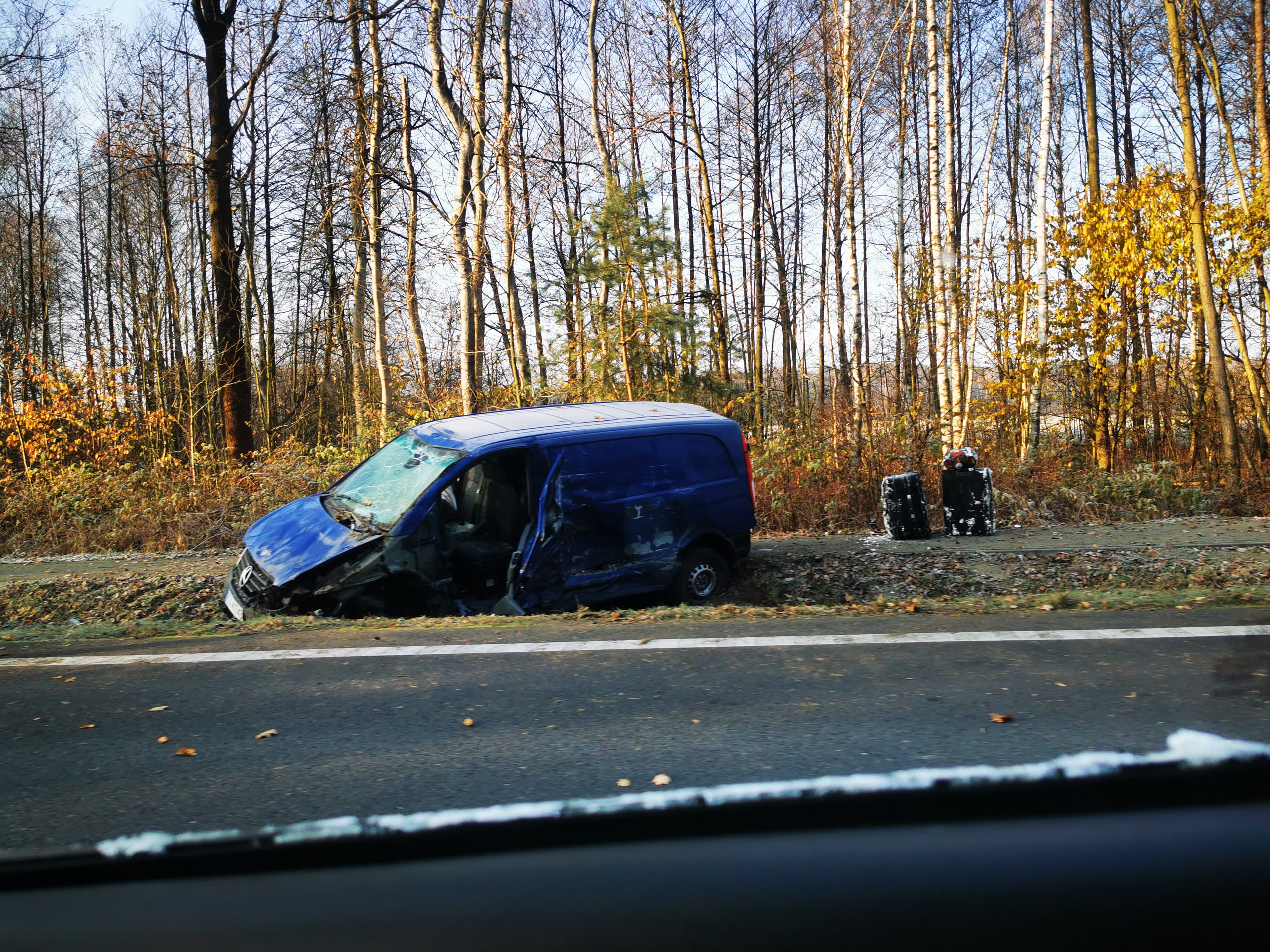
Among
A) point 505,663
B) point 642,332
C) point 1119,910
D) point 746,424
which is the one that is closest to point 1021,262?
point 746,424

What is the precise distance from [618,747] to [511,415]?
5160 millimetres

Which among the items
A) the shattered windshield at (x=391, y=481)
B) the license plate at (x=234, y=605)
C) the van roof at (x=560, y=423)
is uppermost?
the van roof at (x=560, y=423)

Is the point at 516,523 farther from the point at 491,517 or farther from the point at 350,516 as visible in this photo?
the point at 350,516

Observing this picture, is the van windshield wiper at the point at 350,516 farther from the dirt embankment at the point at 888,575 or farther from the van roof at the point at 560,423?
the dirt embankment at the point at 888,575

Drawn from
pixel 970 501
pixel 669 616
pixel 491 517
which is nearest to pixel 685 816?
pixel 669 616

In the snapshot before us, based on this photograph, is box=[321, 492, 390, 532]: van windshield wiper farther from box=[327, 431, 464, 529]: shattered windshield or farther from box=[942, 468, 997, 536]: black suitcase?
box=[942, 468, 997, 536]: black suitcase

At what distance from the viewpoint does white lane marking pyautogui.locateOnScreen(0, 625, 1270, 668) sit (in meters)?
4.57

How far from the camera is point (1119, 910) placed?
1644 millimetres

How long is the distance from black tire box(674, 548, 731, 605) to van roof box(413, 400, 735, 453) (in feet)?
3.78

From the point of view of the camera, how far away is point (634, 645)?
4.79 metres

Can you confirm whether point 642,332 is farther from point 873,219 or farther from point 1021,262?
point 873,219

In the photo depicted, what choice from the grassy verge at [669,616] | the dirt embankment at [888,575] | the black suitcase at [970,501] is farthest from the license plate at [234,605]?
the black suitcase at [970,501]

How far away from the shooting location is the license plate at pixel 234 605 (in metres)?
6.54

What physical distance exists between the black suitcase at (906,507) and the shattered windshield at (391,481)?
530cm
